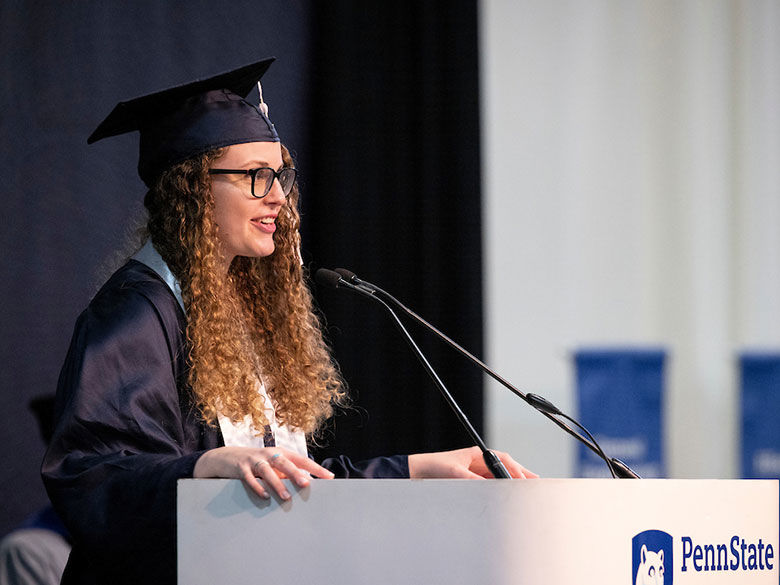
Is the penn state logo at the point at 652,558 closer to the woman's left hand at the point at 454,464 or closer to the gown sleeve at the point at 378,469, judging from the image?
the woman's left hand at the point at 454,464

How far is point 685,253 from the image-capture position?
162 inches

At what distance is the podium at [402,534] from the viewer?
3.83 feet

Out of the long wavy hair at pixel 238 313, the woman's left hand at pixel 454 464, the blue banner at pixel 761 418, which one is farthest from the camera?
the blue banner at pixel 761 418

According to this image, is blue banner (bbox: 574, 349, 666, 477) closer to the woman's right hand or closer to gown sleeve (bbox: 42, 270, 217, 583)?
gown sleeve (bbox: 42, 270, 217, 583)

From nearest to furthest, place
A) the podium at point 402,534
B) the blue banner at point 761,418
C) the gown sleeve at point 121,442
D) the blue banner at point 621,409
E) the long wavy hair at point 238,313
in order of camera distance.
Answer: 1. the podium at point 402,534
2. the gown sleeve at point 121,442
3. the long wavy hair at point 238,313
4. the blue banner at point 621,409
5. the blue banner at point 761,418

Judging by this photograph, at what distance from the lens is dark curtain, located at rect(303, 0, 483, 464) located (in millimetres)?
3629

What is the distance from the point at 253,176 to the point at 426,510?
1036 millimetres

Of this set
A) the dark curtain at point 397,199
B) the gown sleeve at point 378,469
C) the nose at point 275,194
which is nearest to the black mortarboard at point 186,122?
the nose at point 275,194

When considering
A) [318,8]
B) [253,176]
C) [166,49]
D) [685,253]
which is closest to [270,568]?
[253,176]

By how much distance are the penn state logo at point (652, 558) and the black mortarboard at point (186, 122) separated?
1.22 m

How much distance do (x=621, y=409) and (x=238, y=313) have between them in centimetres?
217

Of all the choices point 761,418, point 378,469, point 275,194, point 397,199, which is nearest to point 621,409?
Answer: point 761,418

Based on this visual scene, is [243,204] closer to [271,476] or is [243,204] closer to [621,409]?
[271,476]

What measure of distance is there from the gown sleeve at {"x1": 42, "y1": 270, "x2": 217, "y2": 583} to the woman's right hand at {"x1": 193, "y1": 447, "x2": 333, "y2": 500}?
79 millimetres
